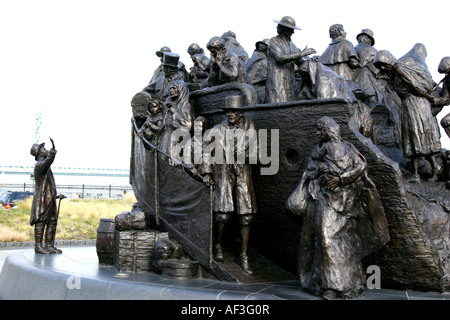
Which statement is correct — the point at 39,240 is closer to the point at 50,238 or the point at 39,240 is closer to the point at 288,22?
the point at 50,238

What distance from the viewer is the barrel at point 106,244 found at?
27.1 feet

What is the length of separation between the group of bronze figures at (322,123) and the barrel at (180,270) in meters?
0.39

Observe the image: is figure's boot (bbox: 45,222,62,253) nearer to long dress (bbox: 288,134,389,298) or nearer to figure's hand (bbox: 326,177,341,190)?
long dress (bbox: 288,134,389,298)

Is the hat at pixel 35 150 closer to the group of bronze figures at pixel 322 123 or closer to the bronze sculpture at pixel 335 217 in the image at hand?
the group of bronze figures at pixel 322 123

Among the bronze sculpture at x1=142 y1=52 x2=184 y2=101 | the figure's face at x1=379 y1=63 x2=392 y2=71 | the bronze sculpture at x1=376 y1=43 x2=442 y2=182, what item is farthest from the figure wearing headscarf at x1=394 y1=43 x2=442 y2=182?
the bronze sculpture at x1=142 y1=52 x2=184 y2=101

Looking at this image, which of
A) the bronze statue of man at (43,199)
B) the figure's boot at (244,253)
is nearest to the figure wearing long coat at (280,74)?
the figure's boot at (244,253)

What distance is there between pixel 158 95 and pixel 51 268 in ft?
13.0

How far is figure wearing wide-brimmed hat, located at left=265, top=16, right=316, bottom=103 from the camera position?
8625 millimetres

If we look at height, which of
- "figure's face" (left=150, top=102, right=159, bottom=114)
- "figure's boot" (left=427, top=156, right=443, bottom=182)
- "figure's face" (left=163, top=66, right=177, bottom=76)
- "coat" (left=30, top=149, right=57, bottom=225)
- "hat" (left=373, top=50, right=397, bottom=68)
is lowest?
"coat" (left=30, top=149, right=57, bottom=225)

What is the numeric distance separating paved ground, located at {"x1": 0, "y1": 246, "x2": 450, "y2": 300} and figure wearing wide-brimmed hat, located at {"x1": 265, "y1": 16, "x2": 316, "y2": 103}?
10.7 ft

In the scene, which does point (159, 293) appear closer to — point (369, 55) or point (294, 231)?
point (294, 231)

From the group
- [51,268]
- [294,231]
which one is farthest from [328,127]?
Answer: [51,268]

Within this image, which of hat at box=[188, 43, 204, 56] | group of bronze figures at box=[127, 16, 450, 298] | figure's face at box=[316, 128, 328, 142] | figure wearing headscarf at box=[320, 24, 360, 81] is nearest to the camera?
group of bronze figures at box=[127, 16, 450, 298]

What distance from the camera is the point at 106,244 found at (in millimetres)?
8289
